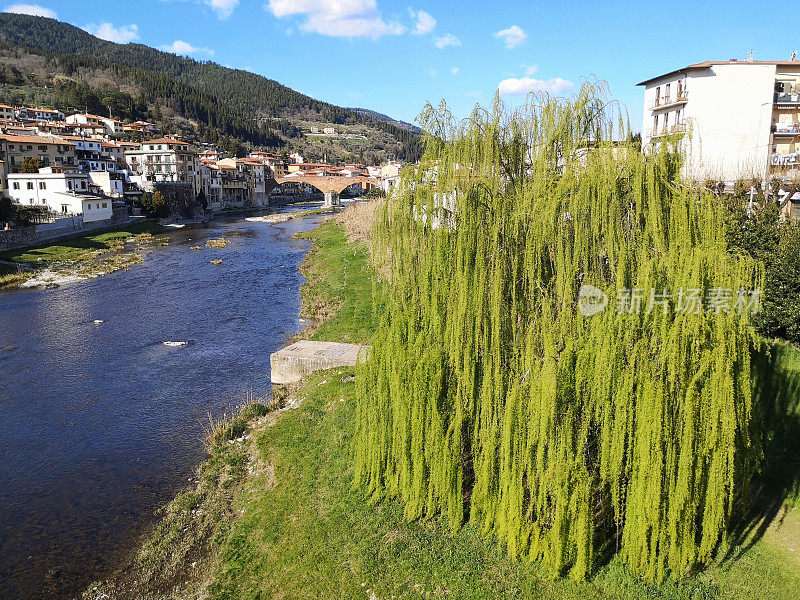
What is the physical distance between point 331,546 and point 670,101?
3377cm

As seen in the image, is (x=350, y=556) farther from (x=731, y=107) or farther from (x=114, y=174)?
(x=114, y=174)

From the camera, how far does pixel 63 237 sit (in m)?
55.5

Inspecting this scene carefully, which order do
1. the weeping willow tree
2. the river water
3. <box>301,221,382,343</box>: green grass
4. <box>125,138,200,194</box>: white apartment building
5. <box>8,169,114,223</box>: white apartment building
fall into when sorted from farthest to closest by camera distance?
1. <box>125,138,200,194</box>: white apartment building
2. <box>8,169,114,223</box>: white apartment building
3. <box>301,221,382,343</box>: green grass
4. the river water
5. the weeping willow tree

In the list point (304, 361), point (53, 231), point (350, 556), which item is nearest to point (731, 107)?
point (304, 361)

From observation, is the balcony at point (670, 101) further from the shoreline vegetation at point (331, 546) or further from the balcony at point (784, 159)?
the shoreline vegetation at point (331, 546)

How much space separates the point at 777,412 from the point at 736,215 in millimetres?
8429

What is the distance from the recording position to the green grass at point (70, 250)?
46.2m

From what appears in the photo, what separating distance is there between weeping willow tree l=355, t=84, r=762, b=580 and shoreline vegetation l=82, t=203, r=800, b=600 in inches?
16.9

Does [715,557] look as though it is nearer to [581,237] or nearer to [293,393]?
[581,237]

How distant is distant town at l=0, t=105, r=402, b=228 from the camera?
6312cm

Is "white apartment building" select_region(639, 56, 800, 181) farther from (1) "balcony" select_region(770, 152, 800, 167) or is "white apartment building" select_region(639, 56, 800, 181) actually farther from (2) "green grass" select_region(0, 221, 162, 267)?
(2) "green grass" select_region(0, 221, 162, 267)

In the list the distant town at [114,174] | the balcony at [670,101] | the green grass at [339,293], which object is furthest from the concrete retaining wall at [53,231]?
the balcony at [670,101]

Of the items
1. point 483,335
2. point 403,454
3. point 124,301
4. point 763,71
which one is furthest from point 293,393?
point 763,71

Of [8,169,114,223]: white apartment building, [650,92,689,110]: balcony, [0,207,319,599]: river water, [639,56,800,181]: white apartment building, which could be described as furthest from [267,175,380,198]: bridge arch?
[639,56,800,181]: white apartment building
